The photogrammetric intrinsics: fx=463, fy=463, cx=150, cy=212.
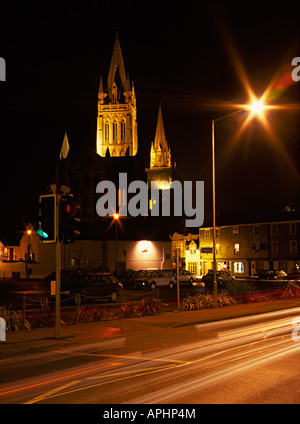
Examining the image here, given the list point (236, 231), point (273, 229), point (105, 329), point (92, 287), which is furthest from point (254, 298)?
point (236, 231)

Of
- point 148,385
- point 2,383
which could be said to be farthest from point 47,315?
point 148,385

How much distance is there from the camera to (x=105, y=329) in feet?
50.9

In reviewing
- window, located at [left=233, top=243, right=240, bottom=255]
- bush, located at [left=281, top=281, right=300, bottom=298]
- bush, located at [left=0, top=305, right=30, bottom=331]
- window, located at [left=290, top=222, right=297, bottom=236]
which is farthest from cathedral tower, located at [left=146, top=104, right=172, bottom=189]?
bush, located at [left=0, top=305, right=30, bottom=331]

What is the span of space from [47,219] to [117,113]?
10435cm

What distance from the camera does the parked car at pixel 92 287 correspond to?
2578 cm

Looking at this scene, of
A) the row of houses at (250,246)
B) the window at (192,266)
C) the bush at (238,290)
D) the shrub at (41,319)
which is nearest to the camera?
the shrub at (41,319)

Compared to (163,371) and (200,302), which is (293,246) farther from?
(163,371)

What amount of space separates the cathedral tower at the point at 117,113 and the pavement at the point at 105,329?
9172 centimetres

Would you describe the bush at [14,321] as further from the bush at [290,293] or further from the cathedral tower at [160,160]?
the cathedral tower at [160,160]

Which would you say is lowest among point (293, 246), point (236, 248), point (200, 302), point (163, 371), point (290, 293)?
point (290, 293)

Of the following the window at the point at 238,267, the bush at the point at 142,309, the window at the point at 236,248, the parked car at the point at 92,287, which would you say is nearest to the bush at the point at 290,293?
the parked car at the point at 92,287
